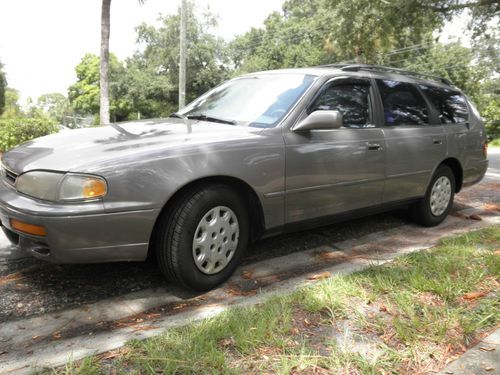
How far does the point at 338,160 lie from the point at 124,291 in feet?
6.35

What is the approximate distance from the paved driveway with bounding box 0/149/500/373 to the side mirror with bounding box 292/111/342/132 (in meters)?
1.10

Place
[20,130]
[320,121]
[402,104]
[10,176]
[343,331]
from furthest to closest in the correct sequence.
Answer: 1. [20,130]
2. [402,104]
3. [320,121]
4. [10,176]
5. [343,331]

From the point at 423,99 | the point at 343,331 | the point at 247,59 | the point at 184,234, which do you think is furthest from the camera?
the point at 247,59

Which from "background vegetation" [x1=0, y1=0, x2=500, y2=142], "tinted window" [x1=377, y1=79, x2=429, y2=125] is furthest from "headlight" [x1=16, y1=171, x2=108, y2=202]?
"background vegetation" [x1=0, y1=0, x2=500, y2=142]

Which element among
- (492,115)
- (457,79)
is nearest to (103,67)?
(492,115)

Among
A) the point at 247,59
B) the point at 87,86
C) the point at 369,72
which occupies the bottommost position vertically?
the point at 369,72

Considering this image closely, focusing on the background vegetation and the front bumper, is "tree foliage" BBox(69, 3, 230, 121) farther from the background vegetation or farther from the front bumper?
the front bumper

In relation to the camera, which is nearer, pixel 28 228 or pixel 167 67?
pixel 28 228

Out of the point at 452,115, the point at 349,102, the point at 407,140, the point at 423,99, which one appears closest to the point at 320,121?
the point at 349,102

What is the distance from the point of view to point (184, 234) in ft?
9.29

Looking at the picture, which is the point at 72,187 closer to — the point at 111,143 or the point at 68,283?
the point at 111,143

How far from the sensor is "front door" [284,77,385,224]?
3.38m

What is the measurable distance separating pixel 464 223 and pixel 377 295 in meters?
2.99

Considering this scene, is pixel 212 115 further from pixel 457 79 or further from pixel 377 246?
pixel 457 79
